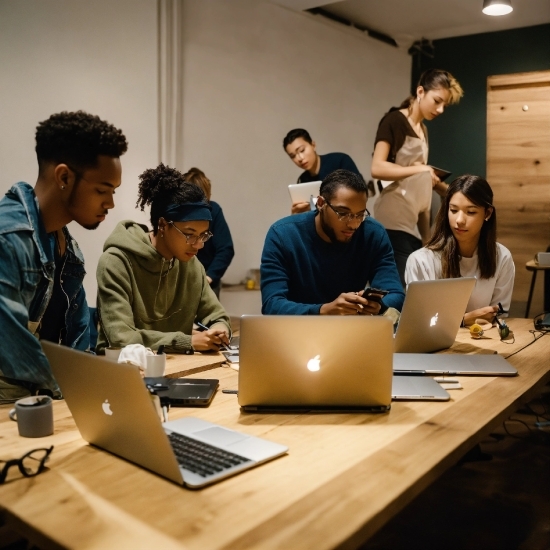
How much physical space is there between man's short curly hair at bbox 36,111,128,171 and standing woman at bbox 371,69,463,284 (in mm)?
2029

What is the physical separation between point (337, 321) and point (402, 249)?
7.20 ft

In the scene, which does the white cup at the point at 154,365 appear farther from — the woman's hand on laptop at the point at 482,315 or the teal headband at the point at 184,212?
the woman's hand on laptop at the point at 482,315

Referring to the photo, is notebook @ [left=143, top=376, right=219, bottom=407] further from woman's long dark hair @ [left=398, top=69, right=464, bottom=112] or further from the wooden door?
the wooden door

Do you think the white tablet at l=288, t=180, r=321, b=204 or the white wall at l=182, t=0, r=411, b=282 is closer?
the white tablet at l=288, t=180, r=321, b=204

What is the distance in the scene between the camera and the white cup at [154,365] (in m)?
1.66

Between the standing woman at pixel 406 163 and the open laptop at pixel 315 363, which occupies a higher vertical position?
the standing woman at pixel 406 163

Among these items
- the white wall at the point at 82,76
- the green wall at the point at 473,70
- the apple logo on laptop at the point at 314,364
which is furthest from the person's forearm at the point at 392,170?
the green wall at the point at 473,70

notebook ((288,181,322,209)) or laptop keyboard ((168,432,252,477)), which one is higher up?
notebook ((288,181,322,209))

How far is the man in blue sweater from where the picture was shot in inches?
95.0

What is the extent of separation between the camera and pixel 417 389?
1.60 metres

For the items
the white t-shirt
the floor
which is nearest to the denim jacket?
the floor

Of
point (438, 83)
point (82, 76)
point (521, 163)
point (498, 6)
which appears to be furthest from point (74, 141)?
point (521, 163)

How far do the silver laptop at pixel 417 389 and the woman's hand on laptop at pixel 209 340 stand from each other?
2.03 ft

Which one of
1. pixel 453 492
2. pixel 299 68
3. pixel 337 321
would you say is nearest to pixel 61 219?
pixel 337 321
